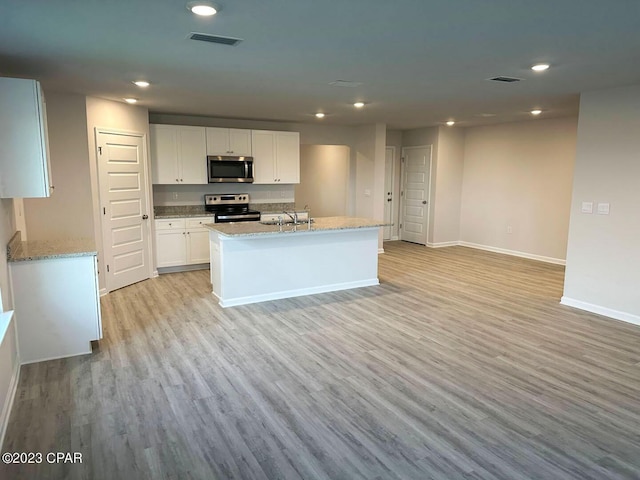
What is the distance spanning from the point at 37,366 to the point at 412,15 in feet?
12.3

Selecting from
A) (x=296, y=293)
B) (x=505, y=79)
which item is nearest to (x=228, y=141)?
(x=296, y=293)

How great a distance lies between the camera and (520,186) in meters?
7.95

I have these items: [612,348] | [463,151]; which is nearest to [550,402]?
[612,348]

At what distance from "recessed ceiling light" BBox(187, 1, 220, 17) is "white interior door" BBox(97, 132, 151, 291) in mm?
3577

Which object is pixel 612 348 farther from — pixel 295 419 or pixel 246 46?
pixel 246 46

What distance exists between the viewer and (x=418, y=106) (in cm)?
575

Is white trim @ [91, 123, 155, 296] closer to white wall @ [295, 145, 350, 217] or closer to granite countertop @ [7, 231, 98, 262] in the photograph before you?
granite countertop @ [7, 231, 98, 262]

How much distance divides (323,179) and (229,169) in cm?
380

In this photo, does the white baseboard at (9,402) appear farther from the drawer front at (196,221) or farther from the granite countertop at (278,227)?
the drawer front at (196,221)

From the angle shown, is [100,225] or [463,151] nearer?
[100,225]

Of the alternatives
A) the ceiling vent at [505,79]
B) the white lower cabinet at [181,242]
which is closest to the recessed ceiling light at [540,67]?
the ceiling vent at [505,79]

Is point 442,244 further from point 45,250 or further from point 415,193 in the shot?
point 45,250

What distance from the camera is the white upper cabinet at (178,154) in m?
6.47

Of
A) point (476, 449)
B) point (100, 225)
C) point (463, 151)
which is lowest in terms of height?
point (476, 449)
